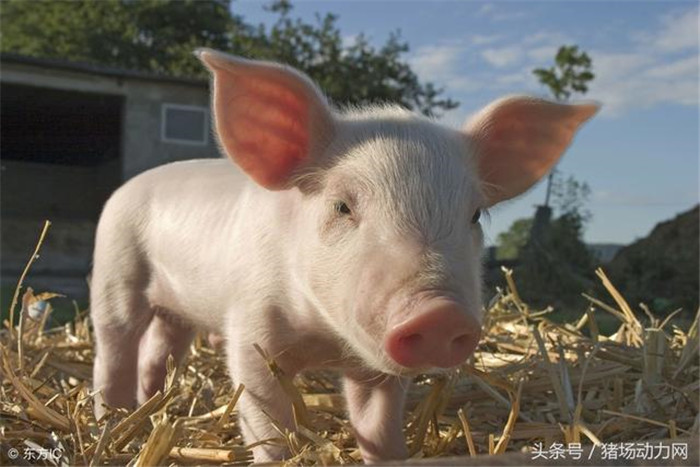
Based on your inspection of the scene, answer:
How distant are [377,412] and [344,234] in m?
0.68

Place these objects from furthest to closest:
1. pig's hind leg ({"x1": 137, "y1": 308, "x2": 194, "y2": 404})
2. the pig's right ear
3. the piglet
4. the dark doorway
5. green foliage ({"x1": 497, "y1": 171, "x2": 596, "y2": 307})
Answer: the dark doorway → green foliage ({"x1": 497, "y1": 171, "x2": 596, "y2": 307}) → pig's hind leg ({"x1": 137, "y1": 308, "x2": 194, "y2": 404}) → the pig's right ear → the piglet

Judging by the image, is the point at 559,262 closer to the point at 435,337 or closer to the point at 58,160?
the point at 435,337

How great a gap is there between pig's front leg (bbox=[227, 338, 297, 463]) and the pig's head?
0.81 feet

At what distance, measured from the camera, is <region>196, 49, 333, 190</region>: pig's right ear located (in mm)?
2211

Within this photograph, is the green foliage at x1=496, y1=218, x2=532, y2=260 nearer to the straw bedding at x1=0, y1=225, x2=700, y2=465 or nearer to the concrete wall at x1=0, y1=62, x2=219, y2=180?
the concrete wall at x1=0, y1=62, x2=219, y2=180

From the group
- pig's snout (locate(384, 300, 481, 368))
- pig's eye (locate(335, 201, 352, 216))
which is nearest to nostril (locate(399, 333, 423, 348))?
pig's snout (locate(384, 300, 481, 368))

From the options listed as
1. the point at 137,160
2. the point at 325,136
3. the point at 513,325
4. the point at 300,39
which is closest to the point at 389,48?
the point at 300,39

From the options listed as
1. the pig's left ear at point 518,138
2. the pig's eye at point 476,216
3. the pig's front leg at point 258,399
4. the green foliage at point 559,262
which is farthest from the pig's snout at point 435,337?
the green foliage at point 559,262

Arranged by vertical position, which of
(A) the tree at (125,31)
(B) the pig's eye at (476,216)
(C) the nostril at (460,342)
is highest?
(A) the tree at (125,31)

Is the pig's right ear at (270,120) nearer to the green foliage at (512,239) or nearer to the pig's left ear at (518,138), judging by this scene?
the pig's left ear at (518,138)

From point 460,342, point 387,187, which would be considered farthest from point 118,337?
point 460,342

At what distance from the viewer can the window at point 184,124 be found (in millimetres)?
13508

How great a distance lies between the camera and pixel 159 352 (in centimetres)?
341

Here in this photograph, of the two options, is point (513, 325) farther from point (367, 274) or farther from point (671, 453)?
point (671, 453)
